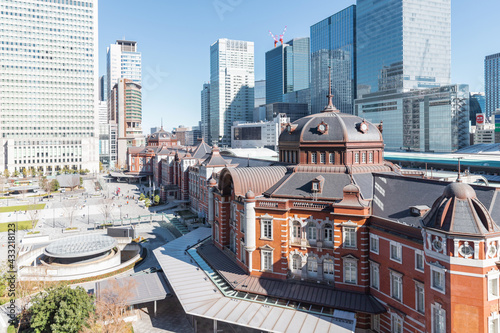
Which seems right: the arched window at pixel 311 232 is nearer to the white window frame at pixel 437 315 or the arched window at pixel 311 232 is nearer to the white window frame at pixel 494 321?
the white window frame at pixel 437 315

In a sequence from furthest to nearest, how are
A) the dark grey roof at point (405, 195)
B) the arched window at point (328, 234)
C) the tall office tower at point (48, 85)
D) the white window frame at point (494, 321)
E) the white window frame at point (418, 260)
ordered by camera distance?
1. the tall office tower at point (48, 85)
2. the arched window at point (328, 234)
3. the dark grey roof at point (405, 195)
4. the white window frame at point (418, 260)
5. the white window frame at point (494, 321)

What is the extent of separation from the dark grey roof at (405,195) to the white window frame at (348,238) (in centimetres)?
283

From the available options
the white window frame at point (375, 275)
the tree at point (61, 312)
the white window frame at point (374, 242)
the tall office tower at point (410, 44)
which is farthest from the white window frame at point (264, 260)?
the tall office tower at point (410, 44)

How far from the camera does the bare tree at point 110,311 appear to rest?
31981mm

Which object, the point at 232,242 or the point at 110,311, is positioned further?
the point at 232,242

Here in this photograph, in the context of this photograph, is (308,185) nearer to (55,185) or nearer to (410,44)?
(55,185)

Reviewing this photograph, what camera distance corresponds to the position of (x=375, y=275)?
113 feet

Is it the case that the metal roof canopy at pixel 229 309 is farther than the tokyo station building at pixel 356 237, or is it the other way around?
the metal roof canopy at pixel 229 309

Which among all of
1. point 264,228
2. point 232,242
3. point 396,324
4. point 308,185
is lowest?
point 396,324

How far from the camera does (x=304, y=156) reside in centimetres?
4475

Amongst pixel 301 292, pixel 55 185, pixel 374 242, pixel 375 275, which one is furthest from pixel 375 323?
pixel 55 185

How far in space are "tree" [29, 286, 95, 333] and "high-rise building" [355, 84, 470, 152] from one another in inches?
4869

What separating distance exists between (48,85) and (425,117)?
166214mm

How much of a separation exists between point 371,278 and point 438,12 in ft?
516
